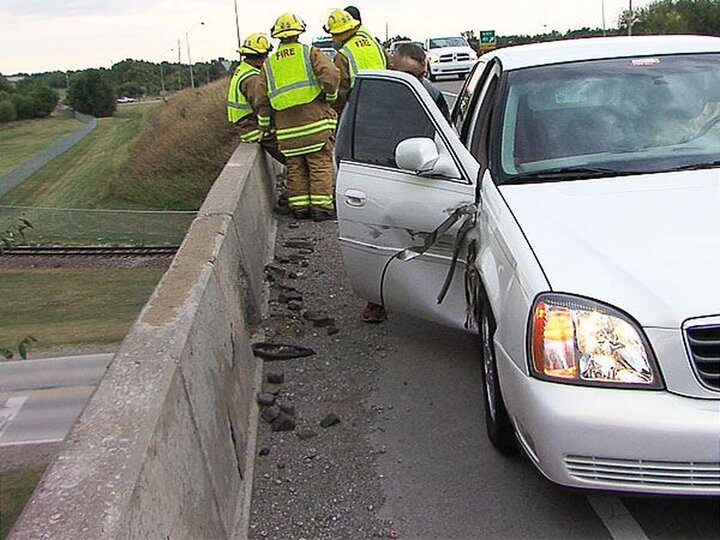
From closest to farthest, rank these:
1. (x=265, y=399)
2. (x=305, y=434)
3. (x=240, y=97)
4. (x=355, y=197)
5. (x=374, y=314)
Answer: (x=305, y=434), (x=265, y=399), (x=355, y=197), (x=374, y=314), (x=240, y=97)

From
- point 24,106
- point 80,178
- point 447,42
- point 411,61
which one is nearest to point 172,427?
point 411,61

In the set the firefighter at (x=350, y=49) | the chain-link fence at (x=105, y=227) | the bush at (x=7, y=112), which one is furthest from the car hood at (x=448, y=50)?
the bush at (x=7, y=112)

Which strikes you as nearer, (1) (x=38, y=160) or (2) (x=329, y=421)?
(2) (x=329, y=421)

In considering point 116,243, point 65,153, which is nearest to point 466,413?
point 116,243

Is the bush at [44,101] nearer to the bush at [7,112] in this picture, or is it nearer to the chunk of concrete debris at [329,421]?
the bush at [7,112]

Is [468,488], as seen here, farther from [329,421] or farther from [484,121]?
[484,121]

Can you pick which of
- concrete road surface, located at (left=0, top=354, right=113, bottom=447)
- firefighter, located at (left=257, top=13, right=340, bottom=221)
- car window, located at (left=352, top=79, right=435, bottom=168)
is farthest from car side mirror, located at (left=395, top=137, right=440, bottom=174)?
firefighter, located at (left=257, top=13, right=340, bottom=221)

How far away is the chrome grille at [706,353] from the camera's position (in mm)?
3088

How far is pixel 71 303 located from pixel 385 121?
15325mm

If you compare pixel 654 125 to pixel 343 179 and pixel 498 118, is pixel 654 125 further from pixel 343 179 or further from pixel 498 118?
pixel 343 179

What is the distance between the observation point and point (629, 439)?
309cm

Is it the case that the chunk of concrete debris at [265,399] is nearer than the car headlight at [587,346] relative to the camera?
No

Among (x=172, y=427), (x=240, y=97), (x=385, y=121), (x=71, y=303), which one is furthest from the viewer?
(x=71, y=303)

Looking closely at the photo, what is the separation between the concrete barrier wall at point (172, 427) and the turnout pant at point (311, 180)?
12.8ft
